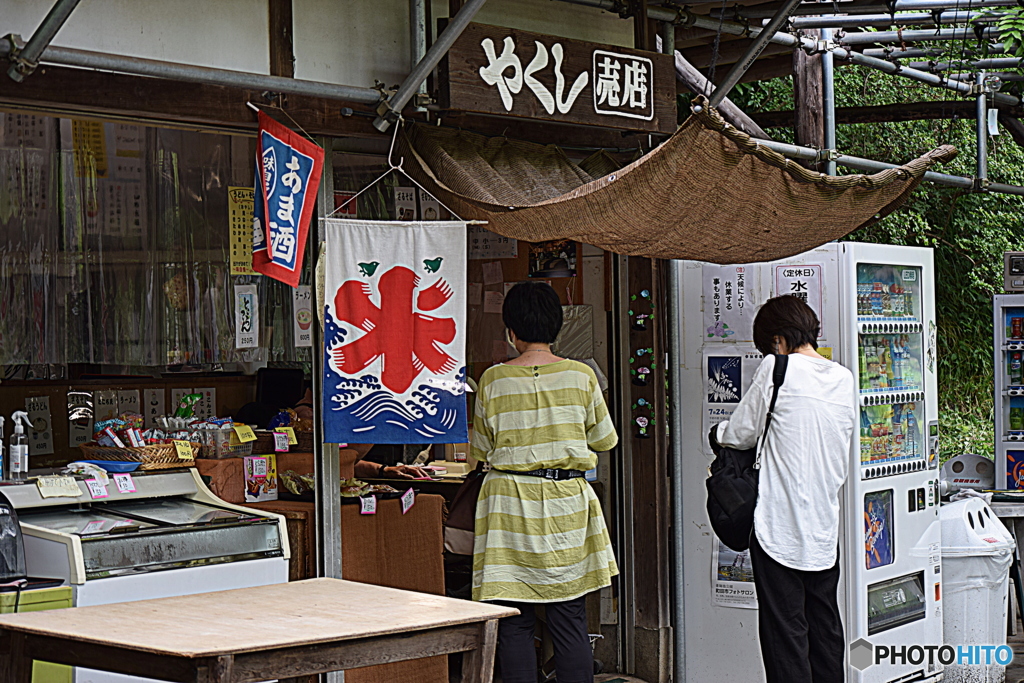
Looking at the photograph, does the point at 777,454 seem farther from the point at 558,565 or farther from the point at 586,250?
the point at 586,250

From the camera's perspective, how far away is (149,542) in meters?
4.38

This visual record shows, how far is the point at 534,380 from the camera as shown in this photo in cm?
520

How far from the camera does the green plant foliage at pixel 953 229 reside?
1420 cm

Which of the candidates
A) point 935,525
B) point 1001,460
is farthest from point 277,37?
point 1001,460

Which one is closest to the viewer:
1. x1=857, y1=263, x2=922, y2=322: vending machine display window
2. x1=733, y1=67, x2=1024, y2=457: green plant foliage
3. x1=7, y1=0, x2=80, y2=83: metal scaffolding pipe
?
x1=7, y1=0, x2=80, y2=83: metal scaffolding pipe

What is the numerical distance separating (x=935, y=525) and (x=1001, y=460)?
105 inches

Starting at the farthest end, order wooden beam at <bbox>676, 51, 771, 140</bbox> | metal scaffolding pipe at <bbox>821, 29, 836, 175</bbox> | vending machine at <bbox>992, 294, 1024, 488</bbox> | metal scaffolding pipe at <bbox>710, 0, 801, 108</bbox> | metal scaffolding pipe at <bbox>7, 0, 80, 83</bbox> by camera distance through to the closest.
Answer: vending machine at <bbox>992, 294, 1024, 488</bbox>, wooden beam at <bbox>676, 51, 771, 140</bbox>, metal scaffolding pipe at <bbox>821, 29, 836, 175</bbox>, metal scaffolding pipe at <bbox>710, 0, 801, 108</bbox>, metal scaffolding pipe at <bbox>7, 0, 80, 83</bbox>

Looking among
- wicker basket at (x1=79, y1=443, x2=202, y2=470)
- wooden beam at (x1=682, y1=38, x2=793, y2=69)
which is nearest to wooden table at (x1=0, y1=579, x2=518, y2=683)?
wicker basket at (x1=79, y1=443, x2=202, y2=470)

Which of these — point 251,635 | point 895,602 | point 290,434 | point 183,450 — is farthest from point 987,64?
point 251,635

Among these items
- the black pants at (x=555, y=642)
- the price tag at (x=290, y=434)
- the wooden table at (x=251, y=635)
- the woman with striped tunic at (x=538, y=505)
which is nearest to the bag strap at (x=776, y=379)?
the woman with striped tunic at (x=538, y=505)

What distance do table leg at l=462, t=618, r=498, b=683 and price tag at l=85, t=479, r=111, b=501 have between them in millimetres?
1833

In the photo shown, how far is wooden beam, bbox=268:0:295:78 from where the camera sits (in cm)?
509

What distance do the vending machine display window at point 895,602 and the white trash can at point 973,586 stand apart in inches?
12.1

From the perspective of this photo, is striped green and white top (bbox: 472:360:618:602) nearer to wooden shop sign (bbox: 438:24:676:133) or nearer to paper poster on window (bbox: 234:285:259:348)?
wooden shop sign (bbox: 438:24:676:133)
